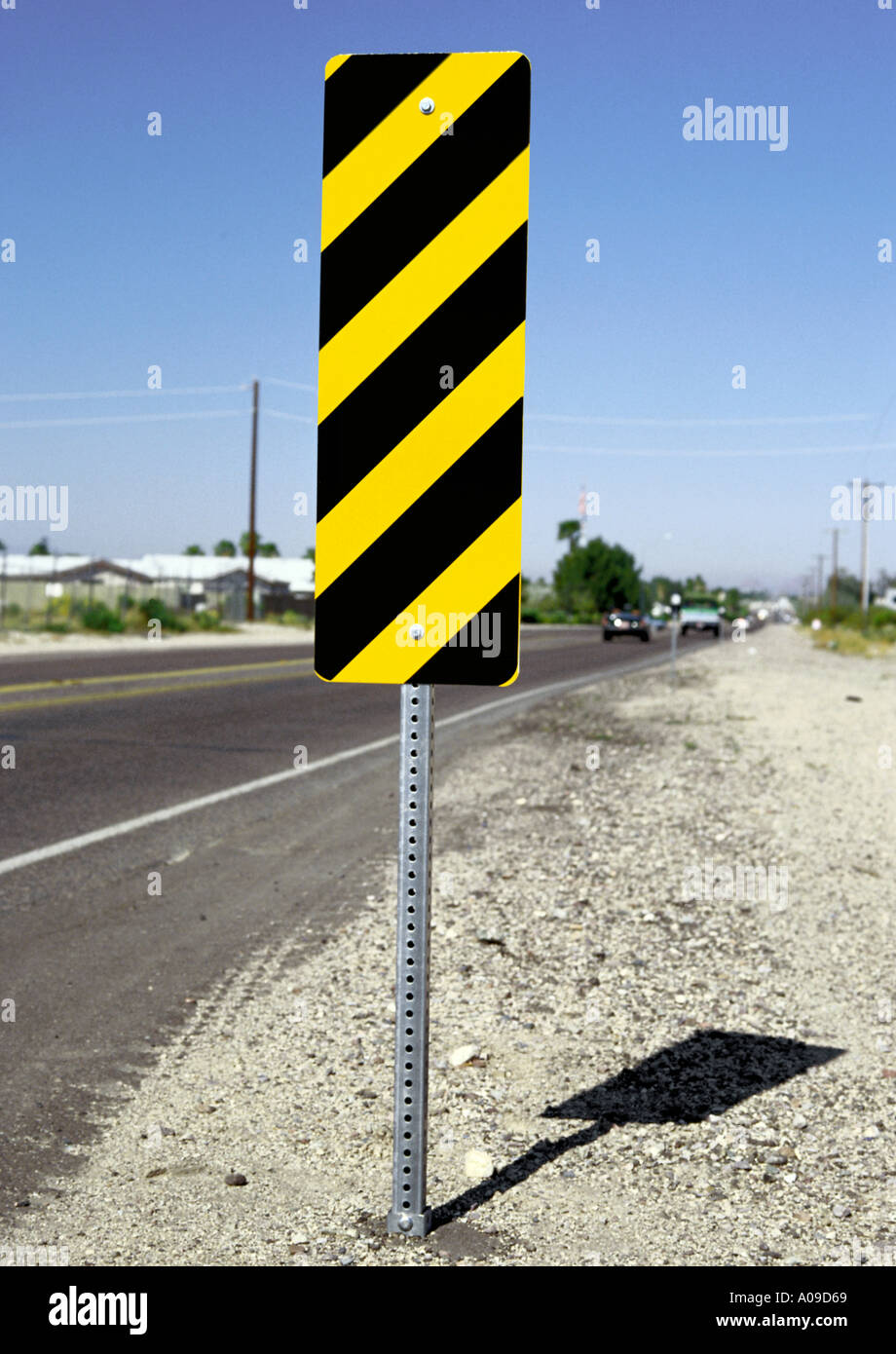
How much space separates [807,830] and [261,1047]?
16.4 feet

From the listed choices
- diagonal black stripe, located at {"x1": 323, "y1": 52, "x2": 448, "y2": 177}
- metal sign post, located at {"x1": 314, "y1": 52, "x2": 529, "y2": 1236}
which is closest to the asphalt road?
metal sign post, located at {"x1": 314, "y1": 52, "x2": 529, "y2": 1236}

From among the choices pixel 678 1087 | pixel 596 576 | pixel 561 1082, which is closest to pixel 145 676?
pixel 561 1082

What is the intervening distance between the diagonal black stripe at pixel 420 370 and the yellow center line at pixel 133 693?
11.7m

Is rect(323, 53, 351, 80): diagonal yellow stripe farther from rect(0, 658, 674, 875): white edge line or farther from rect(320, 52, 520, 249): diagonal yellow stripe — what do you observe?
rect(0, 658, 674, 875): white edge line

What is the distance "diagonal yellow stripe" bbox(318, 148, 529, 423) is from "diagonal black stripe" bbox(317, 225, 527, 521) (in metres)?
0.02

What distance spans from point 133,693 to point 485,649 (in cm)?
1458

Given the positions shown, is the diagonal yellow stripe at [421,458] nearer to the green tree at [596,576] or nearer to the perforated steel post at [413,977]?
the perforated steel post at [413,977]

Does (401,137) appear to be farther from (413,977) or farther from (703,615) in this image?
(703,615)

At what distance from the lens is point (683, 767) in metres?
11.2

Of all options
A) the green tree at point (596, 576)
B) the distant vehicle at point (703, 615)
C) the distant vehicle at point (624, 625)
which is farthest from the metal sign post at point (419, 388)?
the green tree at point (596, 576)

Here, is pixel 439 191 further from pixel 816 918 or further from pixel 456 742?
pixel 456 742

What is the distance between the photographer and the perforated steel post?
2.94 metres

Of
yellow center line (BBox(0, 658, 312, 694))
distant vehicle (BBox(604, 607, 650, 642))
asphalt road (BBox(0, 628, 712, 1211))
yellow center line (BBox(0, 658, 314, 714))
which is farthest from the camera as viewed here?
distant vehicle (BBox(604, 607, 650, 642))

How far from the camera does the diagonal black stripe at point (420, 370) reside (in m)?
2.88
